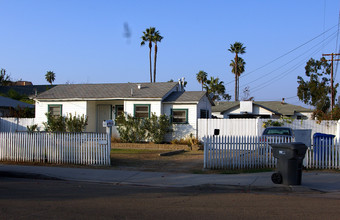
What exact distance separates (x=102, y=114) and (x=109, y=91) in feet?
6.03

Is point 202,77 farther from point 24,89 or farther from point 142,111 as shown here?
point 142,111

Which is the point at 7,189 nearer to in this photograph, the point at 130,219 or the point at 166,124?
the point at 130,219

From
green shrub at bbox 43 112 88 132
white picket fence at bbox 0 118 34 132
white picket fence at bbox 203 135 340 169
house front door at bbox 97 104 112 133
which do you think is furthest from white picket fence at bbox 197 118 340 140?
white picket fence at bbox 0 118 34 132

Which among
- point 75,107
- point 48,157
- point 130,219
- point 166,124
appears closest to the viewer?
point 130,219

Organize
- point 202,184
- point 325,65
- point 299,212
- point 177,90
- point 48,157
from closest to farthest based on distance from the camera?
point 299,212, point 202,184, point 48,157, point 177,90, point 325,65

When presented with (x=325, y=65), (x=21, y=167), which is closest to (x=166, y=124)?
(x=21, y=167)

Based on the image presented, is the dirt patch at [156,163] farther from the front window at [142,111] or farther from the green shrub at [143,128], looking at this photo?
the front window at [142,111]

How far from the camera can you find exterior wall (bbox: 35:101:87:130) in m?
24.8

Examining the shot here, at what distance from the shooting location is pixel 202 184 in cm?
1082

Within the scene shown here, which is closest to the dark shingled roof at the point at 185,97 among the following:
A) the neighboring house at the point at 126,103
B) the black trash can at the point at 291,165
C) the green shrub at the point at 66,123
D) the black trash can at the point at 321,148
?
the neighboring house at the point at 126,103

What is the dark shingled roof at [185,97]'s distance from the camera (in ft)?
75.4

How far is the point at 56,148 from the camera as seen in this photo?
14859 millimetres

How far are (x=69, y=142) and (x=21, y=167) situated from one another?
1989 millimetres

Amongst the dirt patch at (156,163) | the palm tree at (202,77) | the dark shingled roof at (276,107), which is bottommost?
the dirt patch at (156,163)
